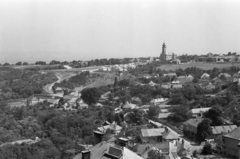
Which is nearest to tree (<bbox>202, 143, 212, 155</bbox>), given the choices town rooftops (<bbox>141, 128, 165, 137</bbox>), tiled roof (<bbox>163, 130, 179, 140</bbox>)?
tiled roof (<bbox>163, 130, 179, 140</bbox>)

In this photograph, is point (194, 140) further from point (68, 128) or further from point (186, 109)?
point (68, 128)

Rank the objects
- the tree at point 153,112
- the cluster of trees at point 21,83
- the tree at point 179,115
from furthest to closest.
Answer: the cluster of trees at point 21,83, the tree at point 153,112, the tree at point 179,115

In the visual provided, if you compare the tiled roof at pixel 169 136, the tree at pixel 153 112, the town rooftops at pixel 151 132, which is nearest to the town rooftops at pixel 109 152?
the tiled roof at pixel 169 136

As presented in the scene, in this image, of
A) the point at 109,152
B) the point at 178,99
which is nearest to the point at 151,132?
the point at 178,99

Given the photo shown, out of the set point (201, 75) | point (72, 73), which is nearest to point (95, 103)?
point (201, 75)

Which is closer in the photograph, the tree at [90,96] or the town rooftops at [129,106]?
the town rooftops at [129,106]

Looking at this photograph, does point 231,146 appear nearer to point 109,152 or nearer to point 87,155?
point 109,152

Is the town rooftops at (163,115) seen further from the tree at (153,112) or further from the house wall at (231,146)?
the house wall at (231,146)
